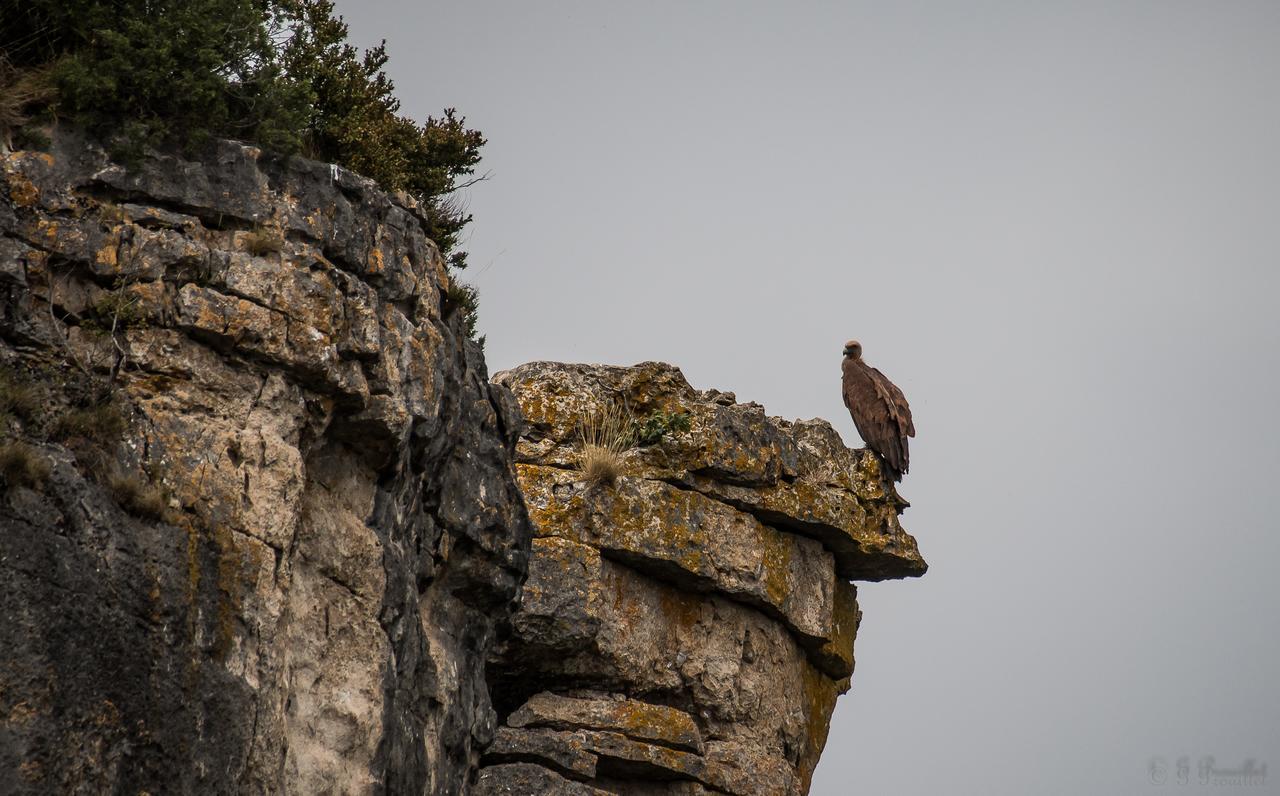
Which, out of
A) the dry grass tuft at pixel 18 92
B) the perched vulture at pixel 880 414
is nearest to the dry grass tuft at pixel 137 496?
the dry grass tuft at pixel 18 92

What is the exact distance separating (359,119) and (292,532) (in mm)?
5376

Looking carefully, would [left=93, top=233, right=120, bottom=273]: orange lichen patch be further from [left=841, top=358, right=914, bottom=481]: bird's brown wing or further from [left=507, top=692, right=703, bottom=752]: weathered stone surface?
[left=841, top=358, right=914, bottom=481]: bird's brown wing

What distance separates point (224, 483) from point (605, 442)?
10.9 meters

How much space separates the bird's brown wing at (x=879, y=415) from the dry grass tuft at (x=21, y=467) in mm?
16631

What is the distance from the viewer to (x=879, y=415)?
23.9 metres

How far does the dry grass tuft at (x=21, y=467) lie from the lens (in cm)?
826

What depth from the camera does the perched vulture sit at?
23.5 meters

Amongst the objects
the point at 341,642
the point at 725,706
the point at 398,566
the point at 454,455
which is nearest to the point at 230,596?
the point at 341,642

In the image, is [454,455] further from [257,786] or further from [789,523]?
[789,523]

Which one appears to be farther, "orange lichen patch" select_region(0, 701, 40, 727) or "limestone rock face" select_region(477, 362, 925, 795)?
"limestone rock face" select_region(477, 362, 925, 795)

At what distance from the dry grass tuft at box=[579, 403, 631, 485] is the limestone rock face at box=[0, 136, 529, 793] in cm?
650

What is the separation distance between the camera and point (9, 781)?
7.78 m

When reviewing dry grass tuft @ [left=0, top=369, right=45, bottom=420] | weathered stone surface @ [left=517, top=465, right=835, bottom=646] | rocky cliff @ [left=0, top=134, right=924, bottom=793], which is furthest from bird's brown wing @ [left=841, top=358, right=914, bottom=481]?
dry grass tuft @ [left=0, top=369, right=45, bottom=420]

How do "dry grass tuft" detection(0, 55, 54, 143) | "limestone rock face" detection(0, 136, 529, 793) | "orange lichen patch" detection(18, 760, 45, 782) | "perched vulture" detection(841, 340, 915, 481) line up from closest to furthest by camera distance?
"orange lichen patch" detection(18, 760, 45, 782)
"limestone rock face" detection(0, 136, 529, 793)
"dry grass tuft" detection(0, 55, 54, 143)
"perched vulture" detection(841, 340, 915, 481)
